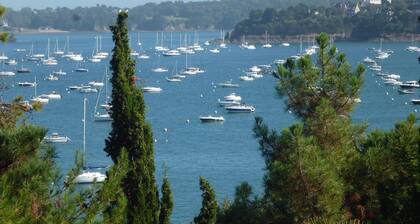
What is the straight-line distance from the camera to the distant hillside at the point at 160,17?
17225cm

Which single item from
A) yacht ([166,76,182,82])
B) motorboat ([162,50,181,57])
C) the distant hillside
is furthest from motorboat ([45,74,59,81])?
the distant hillside

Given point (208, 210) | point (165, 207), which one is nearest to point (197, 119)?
point (165, 207)

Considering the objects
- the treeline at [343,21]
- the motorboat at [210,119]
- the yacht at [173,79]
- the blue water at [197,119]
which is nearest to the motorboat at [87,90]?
the blue water at [197,119]

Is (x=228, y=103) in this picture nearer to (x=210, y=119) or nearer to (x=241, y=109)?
(x=241, y=109)

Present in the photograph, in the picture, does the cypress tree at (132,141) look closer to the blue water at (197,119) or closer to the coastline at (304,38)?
the blue water at (197,119)

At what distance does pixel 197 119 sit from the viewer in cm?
4384

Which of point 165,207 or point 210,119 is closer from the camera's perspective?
point 165,207

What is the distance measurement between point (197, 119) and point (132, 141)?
3189 centimetres

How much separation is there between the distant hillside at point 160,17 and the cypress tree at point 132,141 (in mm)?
156754

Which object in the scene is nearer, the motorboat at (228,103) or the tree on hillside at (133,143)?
the tree on hillside at (133,143)

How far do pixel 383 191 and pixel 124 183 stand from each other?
124 inches

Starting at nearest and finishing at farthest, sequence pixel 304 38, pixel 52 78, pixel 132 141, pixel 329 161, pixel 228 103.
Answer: pixel 329 161 < pixel 132 141 < pixel 228 103 < pixel 52 78 < pixel 304 38

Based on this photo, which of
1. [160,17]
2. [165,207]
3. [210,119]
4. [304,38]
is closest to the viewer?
[165,207]

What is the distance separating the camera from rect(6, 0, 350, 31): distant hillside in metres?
172
